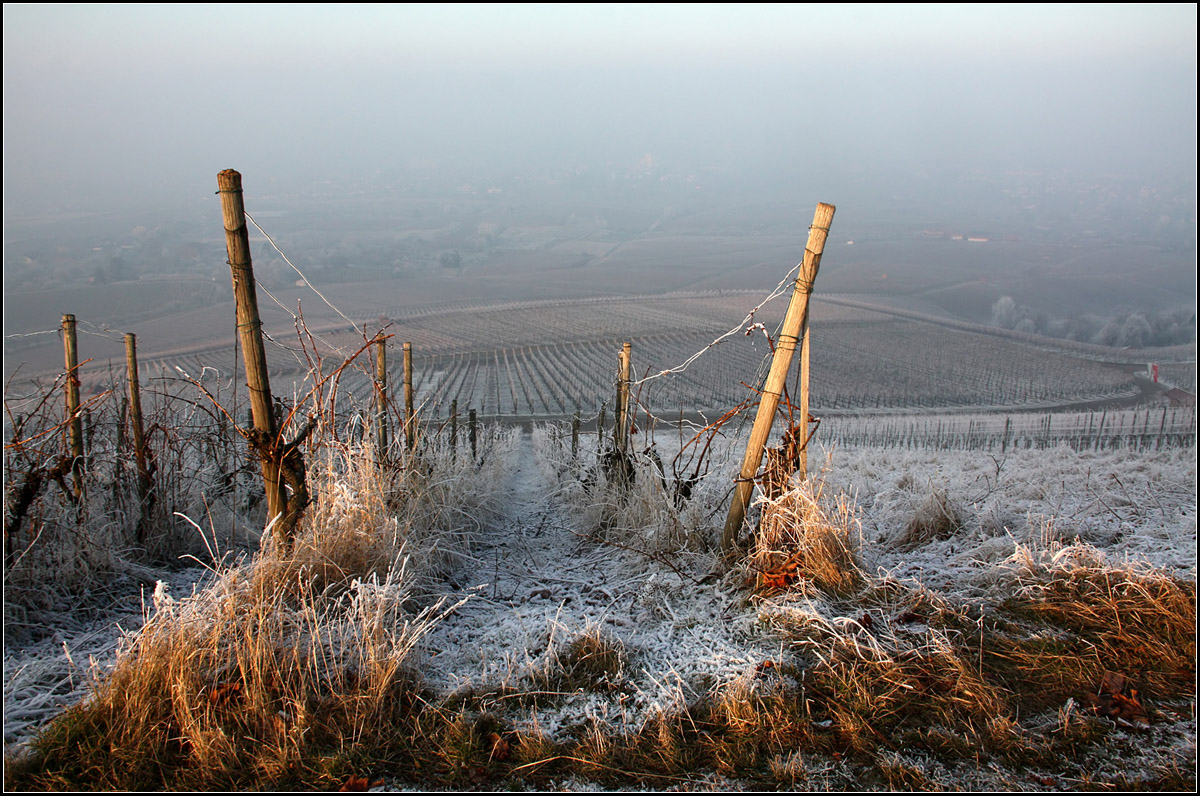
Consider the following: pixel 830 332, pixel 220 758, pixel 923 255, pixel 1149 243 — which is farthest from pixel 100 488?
pixel 1149 243

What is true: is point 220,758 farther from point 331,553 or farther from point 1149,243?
point 1149,243

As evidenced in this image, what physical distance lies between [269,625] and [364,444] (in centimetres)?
151

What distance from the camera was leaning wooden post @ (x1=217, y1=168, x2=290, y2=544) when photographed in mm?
3004

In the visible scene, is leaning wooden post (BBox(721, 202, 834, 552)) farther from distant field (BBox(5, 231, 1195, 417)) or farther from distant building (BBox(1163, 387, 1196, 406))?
distant building (BBox(1163, 387, 1196, 406))

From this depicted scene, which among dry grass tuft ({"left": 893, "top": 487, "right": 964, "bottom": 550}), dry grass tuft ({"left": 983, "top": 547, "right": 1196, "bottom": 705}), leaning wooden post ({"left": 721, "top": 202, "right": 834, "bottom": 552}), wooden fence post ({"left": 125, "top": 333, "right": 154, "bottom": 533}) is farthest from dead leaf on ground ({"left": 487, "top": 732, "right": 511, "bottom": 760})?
wooden fence post ({"left": 125, "top": 333, "right": 154, "bottom": 533})

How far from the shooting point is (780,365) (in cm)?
346

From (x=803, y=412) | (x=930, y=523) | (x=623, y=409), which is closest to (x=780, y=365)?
(x=803, y=412)

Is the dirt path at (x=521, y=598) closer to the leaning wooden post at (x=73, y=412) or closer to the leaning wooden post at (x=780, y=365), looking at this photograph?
the leaning wooden post at (x=780, y=365)

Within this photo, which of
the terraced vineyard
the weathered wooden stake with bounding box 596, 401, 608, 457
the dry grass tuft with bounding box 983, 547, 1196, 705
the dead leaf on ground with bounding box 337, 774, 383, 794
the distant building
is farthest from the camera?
the distant building

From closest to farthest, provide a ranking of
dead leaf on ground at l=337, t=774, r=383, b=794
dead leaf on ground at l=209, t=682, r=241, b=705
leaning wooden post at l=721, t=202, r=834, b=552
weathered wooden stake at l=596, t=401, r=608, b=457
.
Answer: dead leaf on ground at l=337, t=774, r=383, b=794, dead leaf on ground at l=209, t=682, r=241, b=705, leaning wooden post at l=721, t=202, r=834, b=552, weathered wooden stake at l=596, t=401, r=608, b=457

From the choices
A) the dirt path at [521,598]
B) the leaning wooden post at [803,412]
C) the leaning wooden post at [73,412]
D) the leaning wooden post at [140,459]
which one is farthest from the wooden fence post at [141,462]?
the leaning wooden post at [803,412]

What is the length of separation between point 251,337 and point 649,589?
2.29 meters

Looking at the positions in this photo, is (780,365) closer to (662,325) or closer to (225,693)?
(225,693)

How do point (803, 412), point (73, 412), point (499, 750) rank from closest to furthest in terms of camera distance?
point (499, 750), point (803, 412), point (73, 412)
